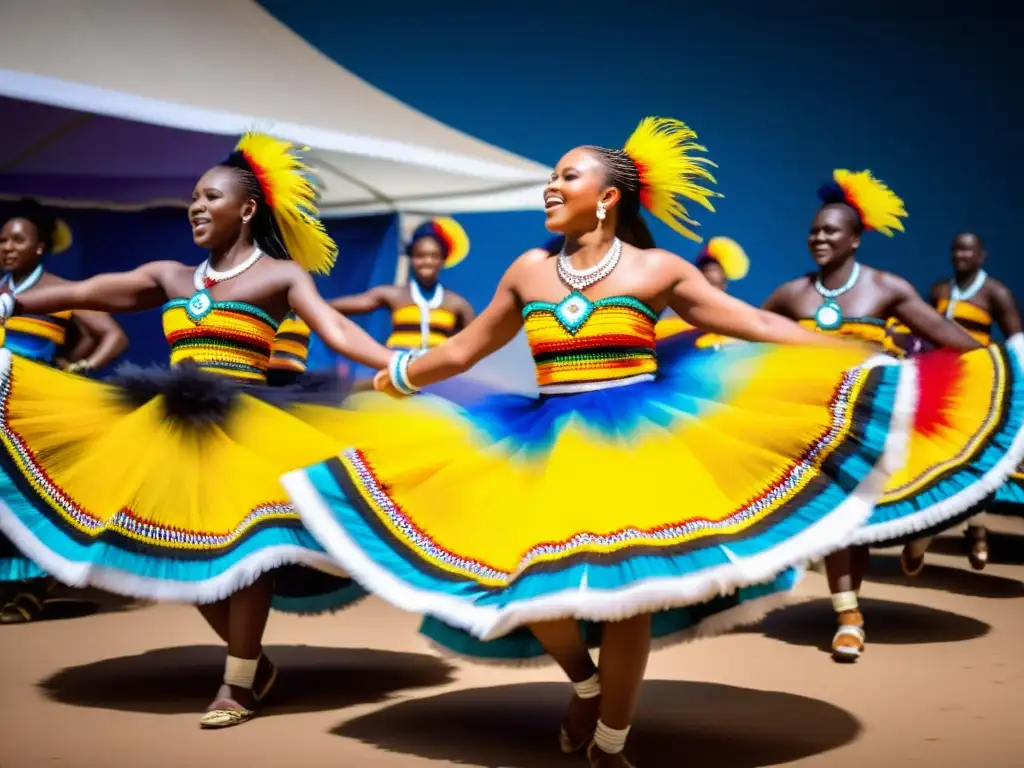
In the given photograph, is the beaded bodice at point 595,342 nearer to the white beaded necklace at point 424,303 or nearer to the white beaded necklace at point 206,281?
the white beaded necklace at point 206,281

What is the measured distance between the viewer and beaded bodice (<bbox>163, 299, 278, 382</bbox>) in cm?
378

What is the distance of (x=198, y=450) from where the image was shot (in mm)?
3490

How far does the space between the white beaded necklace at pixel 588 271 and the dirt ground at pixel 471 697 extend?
1201 millimetres

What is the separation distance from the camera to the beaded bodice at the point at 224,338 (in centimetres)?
378

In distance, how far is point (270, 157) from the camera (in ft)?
13.3

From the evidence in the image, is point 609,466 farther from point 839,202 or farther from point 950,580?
point 950,580

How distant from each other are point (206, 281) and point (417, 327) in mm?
3695

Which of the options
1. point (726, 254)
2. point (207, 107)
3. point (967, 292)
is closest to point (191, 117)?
point (207, 107)

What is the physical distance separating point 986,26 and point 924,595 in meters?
4.82

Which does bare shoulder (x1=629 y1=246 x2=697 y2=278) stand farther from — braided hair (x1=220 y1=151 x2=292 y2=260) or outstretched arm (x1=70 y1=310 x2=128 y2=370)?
outstretched arm (x1=70 y1=310 x2=128 y2=370)

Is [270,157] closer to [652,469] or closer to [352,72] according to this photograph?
[652,469]

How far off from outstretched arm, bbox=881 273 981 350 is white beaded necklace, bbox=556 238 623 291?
1.87 m

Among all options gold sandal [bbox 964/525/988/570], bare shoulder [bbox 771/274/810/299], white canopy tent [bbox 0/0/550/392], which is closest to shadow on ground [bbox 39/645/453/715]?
bare shoulder [bbox 771/274/810/299]

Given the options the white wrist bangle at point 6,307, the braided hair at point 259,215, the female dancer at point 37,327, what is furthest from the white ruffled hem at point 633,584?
the female dancer at point 37,327
